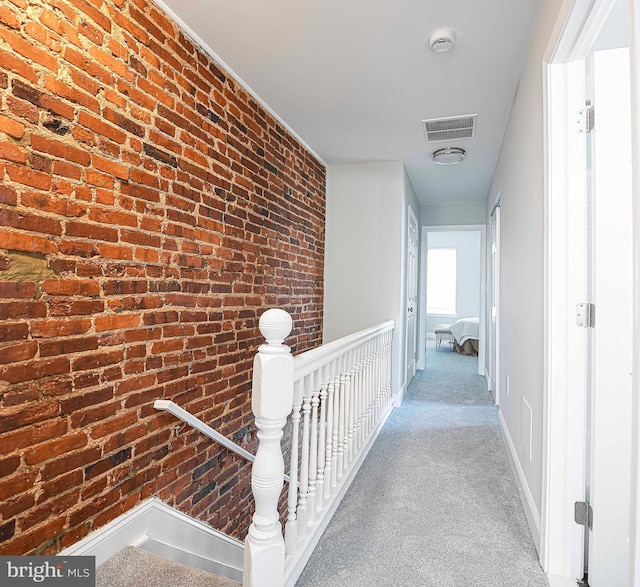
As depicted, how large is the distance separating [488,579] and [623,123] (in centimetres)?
179

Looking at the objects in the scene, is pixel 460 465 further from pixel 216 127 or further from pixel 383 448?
pixel 216 127

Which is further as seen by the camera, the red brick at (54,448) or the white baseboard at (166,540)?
the white baseboard at (166,540)

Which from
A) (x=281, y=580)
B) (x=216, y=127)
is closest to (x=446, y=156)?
(x=216, y=127)

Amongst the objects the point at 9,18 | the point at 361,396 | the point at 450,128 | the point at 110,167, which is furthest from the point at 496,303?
the point at 9,18

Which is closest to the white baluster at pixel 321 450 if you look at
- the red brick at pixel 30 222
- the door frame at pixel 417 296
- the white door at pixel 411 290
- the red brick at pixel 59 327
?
the red brick at pixel 59 327

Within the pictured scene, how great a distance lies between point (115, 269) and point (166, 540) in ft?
4.39

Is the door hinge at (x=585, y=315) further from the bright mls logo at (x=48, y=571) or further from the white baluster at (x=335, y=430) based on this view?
the bright mls logo at (x=48, y=571)

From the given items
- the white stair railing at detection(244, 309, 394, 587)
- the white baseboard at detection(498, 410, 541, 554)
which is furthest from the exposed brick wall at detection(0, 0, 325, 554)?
the white baseboard at detection(498, 410, 541, 554)

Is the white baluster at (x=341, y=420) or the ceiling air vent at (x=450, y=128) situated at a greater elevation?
the ceiling air vent at (x=450, y=128)

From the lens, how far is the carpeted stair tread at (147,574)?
1.51m

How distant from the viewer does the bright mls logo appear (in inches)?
50.1

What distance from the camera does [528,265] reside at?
2.08 meters

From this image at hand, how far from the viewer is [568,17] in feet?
4.39

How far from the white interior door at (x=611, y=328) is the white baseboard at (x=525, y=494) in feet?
0.99
